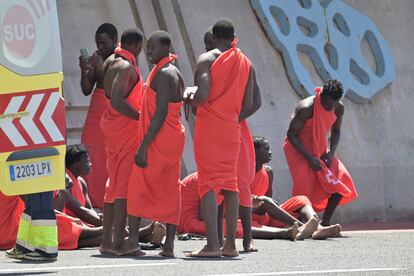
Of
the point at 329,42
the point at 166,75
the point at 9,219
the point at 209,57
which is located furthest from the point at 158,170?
the point at 329,42

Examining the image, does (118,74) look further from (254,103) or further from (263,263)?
(263,263)

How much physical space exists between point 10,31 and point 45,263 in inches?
69.1

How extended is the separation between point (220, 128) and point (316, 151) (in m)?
3.77

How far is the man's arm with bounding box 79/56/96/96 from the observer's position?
13.5m

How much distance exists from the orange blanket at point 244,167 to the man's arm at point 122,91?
108 cm

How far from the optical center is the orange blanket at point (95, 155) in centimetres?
1380

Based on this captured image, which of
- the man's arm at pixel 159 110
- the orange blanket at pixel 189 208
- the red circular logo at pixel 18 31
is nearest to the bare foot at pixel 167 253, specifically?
the man's arm at pixel 159 110

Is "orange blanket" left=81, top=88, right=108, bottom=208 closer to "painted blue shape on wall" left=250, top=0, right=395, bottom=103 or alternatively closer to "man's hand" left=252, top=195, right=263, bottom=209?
"man's hand" left=252, top=195, right=263, bottom=209

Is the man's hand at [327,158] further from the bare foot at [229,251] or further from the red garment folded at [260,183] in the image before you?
the bare foot at [229,251]

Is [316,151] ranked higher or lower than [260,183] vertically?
higher

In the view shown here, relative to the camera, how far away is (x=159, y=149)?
1092cm

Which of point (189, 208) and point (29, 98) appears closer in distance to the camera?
point (29, 98)

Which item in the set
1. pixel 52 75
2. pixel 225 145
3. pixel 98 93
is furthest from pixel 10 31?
pixel 98 93

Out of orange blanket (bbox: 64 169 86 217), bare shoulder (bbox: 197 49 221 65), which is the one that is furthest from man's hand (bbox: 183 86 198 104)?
orange blanket (bbox: 64 169 86 217)
